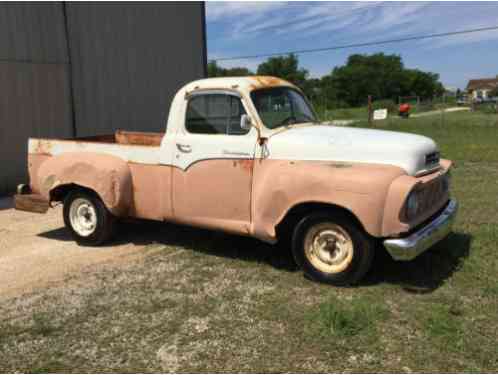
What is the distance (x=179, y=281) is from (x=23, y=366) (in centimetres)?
174

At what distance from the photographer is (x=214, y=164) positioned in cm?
513

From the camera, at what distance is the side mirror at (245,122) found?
4871 millimetres

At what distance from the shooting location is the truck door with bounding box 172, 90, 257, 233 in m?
4.98

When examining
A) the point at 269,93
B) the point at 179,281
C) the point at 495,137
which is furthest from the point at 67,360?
the point at 495,137

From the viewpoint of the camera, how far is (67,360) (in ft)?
11.5

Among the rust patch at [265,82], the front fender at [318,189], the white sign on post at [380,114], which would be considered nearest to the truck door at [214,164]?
the front fender at [318,189]

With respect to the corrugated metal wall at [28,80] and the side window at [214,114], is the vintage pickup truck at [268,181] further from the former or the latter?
the corrugated metal wall at [28,80]

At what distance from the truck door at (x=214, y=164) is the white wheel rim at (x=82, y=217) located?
1371mm

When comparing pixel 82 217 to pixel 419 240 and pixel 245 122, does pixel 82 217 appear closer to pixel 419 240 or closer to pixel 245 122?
pixel 245 122

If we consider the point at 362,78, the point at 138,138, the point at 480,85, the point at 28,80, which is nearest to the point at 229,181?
the point at 138,138

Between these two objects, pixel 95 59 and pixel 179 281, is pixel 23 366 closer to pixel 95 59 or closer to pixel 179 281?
pixel 179 281

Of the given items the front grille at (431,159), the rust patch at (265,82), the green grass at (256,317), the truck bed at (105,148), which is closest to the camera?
the green grass at (256,317)

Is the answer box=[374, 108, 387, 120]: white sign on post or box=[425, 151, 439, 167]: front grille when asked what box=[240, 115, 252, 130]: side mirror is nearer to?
box=[425, 151, 439, 167]: front grille

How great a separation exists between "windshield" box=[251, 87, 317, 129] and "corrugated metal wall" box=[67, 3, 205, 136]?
23.2ft
